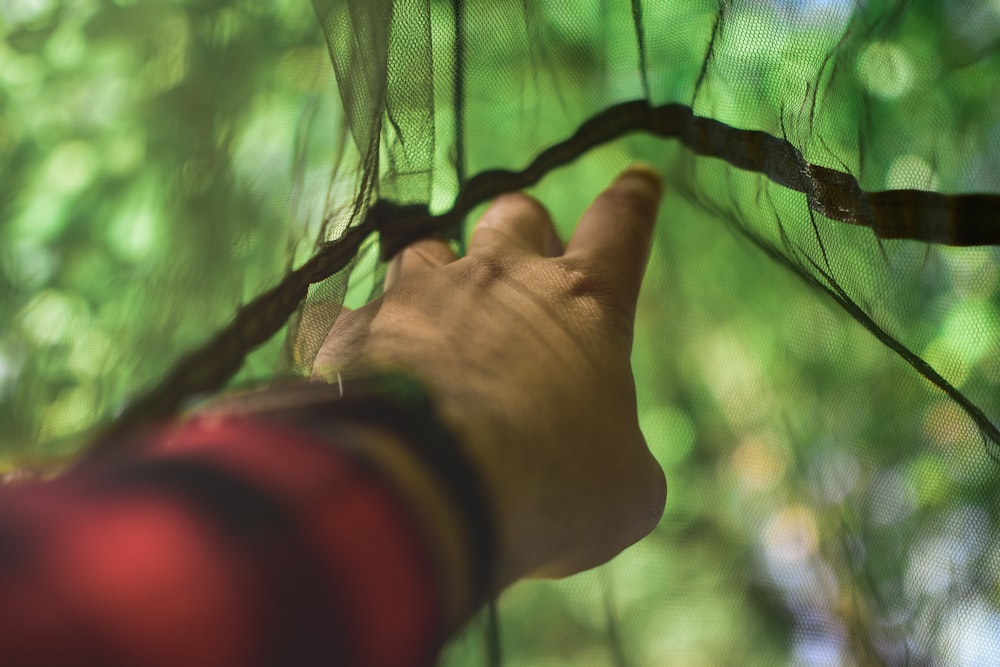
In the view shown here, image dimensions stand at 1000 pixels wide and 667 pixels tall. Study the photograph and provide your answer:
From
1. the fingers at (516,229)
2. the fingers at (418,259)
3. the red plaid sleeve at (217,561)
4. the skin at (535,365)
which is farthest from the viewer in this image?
the fingers at (516,229)

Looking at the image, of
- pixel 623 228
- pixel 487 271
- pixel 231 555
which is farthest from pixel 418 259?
pixel 231 555

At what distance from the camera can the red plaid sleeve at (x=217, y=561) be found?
0.26 metres

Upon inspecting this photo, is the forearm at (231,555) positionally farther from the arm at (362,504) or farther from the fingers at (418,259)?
the fingers at (418,259)

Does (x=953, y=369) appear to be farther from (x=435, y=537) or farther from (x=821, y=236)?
(x=435, y=537)

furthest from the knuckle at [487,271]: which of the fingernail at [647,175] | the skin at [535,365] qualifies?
the fingernail at [647,175]

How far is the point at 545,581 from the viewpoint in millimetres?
566

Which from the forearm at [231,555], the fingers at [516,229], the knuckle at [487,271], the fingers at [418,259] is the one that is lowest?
the fingers at [516,229]

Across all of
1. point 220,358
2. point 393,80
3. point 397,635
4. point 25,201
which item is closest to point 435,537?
point 397,635

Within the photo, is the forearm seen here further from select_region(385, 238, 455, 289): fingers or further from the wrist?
select_region(385, 238, 455, 289): fingers

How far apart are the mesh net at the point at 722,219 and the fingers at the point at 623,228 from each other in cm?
7

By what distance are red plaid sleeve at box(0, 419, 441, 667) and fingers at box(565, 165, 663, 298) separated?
1.04 ft

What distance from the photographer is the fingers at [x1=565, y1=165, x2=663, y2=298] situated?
0.61m

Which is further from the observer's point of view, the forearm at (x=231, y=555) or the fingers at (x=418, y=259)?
the fingers at (x=418, y=259)

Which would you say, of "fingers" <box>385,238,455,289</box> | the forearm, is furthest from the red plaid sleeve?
"fingers" <box>385,238,455,289</box>
